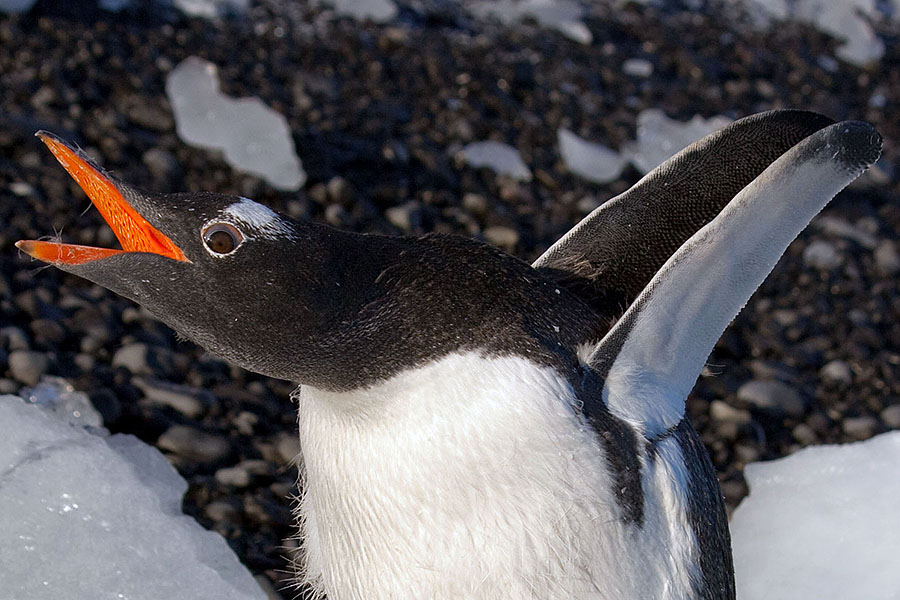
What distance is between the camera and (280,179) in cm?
319

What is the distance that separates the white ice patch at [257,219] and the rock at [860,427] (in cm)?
202

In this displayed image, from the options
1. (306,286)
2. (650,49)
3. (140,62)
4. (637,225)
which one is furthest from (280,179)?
(650,49)

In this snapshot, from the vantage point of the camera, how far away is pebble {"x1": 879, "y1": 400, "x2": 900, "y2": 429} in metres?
2.87

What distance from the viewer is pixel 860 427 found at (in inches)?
111

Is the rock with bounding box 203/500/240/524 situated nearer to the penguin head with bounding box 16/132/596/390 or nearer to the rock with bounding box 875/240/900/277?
the penguin head with bounding box 16/132/596/390

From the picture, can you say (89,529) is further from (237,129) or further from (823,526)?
(237,129)

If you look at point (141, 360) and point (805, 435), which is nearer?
point (141, 360)

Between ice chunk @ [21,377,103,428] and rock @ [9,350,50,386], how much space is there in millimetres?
23

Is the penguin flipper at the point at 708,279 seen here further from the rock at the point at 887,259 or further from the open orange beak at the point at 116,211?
the rock at the point at 887,259

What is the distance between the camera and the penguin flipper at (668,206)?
5.57 ft

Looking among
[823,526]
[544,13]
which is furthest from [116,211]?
[544,13]

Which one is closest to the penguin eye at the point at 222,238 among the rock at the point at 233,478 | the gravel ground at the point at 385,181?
the gravel ground at the point at 385,181

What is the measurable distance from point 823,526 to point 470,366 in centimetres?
119

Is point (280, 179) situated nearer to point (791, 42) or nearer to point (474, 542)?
point (474, 542)
